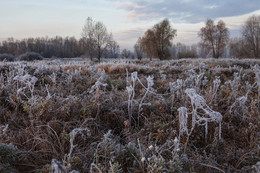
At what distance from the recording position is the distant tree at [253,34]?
1642 inches

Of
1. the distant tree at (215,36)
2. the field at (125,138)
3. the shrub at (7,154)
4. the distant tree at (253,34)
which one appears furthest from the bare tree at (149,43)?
the shrub at (7,154)

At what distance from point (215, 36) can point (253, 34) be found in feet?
28.9

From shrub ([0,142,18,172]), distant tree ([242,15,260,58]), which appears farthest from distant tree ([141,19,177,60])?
shrub ([0,142,18,172])

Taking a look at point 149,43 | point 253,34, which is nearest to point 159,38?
point 149,43

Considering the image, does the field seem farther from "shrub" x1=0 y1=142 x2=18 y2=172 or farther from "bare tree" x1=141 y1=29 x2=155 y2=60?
"bare tree" x1=141 y1=29 x2=155 y2=60

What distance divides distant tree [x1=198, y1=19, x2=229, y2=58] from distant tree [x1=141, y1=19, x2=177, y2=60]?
6882 millimetres

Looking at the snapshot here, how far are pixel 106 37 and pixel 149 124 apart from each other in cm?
3344

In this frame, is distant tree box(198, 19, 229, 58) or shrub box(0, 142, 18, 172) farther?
distant tree box(198, 19, 229, 58)

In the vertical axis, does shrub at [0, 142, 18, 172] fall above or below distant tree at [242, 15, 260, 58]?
below

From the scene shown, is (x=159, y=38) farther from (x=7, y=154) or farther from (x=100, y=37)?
(x=7, y=154)

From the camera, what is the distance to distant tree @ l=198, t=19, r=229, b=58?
4147 centimetres

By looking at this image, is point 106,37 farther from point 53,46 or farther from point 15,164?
point 53,46

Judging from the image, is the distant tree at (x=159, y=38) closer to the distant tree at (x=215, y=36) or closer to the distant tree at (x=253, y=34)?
the distant tree at (x=215, y=36)

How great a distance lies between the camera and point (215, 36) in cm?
4231
